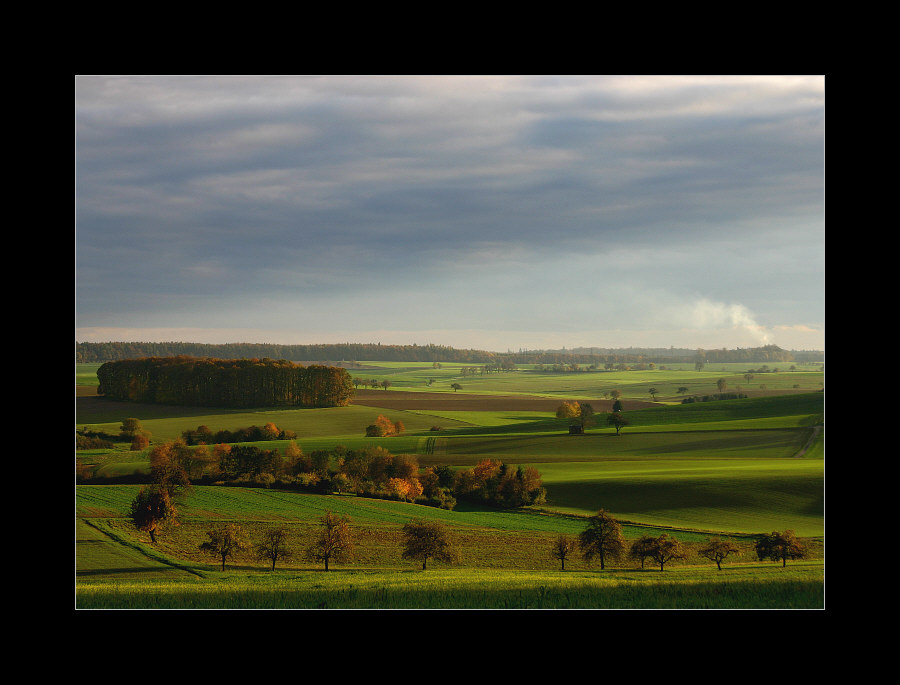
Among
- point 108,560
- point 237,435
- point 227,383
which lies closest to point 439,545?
point 237,435

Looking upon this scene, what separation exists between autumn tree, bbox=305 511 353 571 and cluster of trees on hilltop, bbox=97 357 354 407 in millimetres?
2155

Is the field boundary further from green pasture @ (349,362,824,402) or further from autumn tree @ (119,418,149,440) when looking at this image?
green pasture @ (349,362,824,402)

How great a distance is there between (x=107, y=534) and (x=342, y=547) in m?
3.75

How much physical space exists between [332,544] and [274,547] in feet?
3.08

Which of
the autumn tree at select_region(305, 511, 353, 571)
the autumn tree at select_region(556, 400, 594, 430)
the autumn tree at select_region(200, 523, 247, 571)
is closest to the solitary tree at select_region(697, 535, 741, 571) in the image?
the autumn tree at select_region(556, 400, 594, 430)

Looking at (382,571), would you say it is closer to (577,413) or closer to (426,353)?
(426,353)

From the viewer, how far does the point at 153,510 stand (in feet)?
33.2

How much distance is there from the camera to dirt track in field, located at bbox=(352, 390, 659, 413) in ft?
36.2

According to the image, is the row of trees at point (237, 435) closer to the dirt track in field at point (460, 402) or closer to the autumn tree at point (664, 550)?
the dirt track in field at point (460, 402)

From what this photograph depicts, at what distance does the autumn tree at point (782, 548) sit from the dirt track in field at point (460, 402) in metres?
2.89

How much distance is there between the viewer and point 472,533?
989 cm

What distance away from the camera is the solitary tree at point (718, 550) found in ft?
31.9

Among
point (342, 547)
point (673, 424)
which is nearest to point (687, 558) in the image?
point (673, 424)
